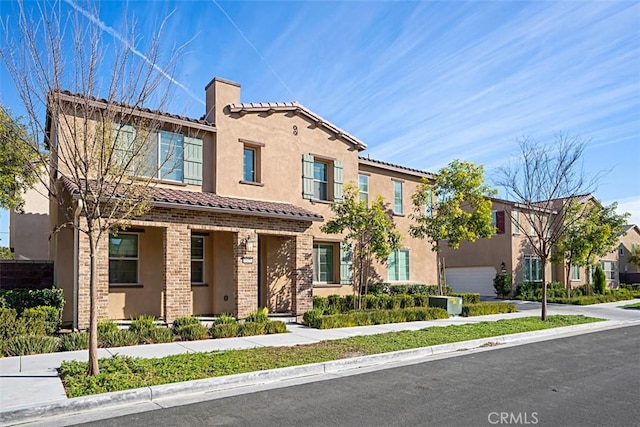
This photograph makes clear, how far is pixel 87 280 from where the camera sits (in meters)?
12.0

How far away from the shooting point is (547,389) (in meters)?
7.66

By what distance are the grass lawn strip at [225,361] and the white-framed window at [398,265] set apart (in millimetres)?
7796

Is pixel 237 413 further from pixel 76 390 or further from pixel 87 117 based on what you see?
pixel 87 117

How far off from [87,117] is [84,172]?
0.85 metres

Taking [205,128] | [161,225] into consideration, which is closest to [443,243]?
[205,128]

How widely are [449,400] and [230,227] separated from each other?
29.9 feet

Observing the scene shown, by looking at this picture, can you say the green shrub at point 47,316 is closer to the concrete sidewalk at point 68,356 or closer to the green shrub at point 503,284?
the concrete sidewalk at point 68,356

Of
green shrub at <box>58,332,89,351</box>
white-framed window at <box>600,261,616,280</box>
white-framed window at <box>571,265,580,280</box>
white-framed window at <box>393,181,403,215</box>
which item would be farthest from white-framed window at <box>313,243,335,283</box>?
white-framed window at <box>600,261,616,280</box>

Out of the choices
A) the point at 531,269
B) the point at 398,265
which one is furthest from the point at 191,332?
the point at 531,269

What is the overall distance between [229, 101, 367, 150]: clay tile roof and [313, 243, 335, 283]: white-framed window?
429 cm

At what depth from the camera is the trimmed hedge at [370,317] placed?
1429 centimetres

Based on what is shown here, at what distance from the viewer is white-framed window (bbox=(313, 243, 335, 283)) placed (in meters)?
18.8

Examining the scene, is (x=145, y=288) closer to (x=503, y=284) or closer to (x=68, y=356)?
(x=68, y=356)

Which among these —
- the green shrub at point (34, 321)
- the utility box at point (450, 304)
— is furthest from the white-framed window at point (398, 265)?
the green shrub at point (34, 321)
